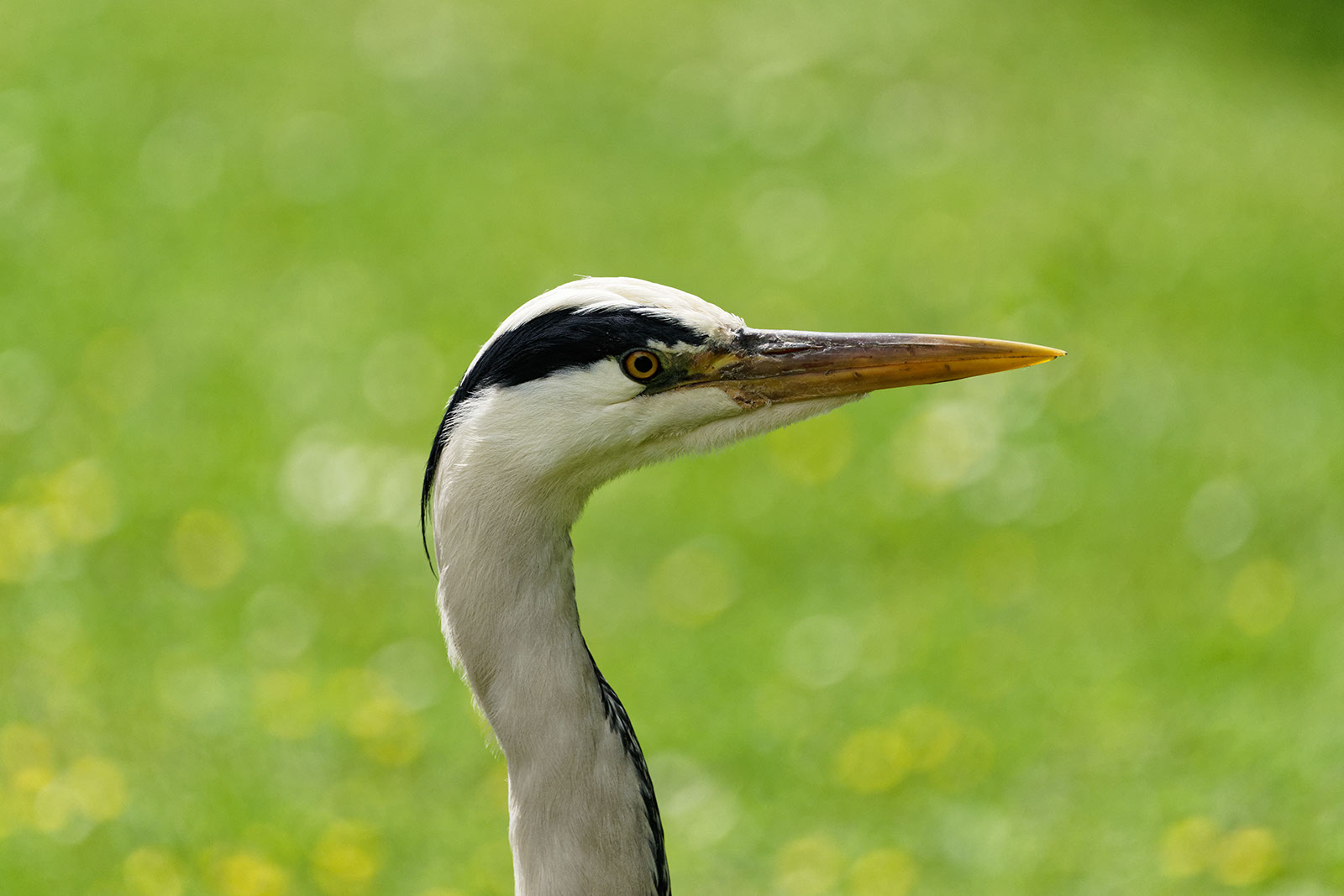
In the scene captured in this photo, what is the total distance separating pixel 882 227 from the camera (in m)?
7.54

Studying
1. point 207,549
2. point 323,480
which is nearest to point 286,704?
point 207,549

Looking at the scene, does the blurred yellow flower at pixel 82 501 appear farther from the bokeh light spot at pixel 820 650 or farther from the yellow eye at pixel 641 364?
the yellow eye at pixel 641 364

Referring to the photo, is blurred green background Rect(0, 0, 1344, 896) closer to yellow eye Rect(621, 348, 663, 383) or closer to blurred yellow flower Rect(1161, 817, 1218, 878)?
blurred yellow flower Rect(1161, 817, 1218, 878)

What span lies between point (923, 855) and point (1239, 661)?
143cm

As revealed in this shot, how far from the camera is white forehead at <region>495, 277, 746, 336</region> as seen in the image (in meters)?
2.40

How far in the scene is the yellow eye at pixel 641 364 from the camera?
8.05 feet

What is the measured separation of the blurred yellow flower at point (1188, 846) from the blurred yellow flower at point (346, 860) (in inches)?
89.9

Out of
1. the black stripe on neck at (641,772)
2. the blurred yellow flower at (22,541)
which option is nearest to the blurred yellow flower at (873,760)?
the black stripe on neck at (641,772)

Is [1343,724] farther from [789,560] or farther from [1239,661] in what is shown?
[789,560]

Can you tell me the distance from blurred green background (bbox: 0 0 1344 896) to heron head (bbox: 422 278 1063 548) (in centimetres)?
217

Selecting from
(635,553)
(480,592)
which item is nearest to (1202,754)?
(635,553)

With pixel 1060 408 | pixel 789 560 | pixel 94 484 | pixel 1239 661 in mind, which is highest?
pixel 94 484

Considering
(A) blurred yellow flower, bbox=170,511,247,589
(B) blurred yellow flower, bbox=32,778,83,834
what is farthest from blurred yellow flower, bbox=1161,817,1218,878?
(A) blurred yellow flower, bbox=170,511,247,589

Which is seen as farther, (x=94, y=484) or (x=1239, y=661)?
(x=94, y=484)
